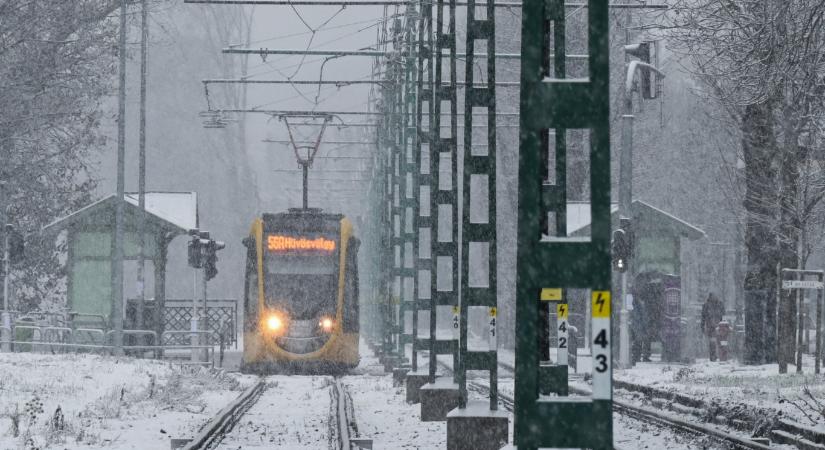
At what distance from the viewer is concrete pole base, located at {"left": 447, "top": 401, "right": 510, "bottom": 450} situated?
492 inches

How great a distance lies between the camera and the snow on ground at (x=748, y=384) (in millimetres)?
15906

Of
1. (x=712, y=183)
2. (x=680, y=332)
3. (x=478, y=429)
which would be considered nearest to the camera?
(x=478, y=429)

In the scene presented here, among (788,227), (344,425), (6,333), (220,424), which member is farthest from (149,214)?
(344,425)

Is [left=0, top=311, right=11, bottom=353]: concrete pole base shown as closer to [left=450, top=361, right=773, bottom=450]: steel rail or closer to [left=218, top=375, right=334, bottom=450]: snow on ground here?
[left=218, top=375, right=334, bottom=450]: snow on ground

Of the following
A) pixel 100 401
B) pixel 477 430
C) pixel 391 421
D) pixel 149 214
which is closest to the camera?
pixel 477 430

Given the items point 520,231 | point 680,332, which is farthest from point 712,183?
point 520,231

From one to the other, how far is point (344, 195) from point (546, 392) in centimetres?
8301

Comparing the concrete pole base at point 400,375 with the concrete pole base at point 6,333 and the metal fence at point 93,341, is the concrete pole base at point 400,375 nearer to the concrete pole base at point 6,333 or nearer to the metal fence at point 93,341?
the metal fence at point 93,341

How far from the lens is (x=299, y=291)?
89.8 ft

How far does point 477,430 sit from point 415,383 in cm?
661

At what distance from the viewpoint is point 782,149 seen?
26.1m

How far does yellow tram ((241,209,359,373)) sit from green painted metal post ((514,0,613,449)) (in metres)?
20.4

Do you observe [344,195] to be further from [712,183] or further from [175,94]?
[712,183]

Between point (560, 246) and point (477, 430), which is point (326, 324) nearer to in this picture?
point (477, 430)
